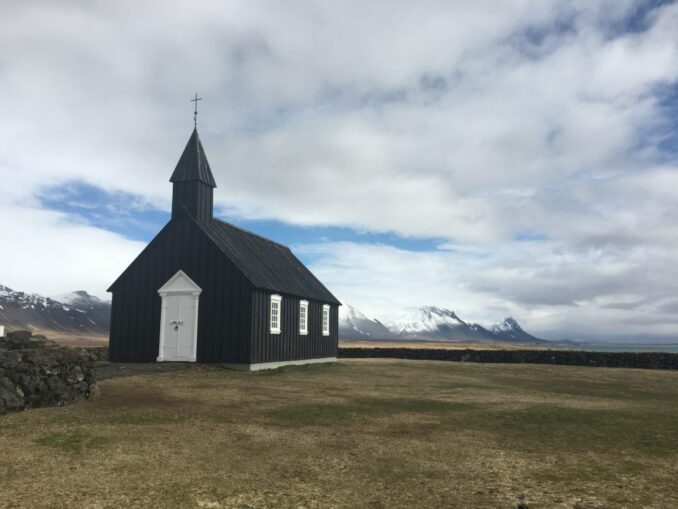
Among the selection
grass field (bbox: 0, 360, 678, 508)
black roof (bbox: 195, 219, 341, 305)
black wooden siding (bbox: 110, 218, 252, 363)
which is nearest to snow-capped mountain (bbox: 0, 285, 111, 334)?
black roof (bbox: 195, 219, 341, 305)

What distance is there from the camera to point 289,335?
31391mm

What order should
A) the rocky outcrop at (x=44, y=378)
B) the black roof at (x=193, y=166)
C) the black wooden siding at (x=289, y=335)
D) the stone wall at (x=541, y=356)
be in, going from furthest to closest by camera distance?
the stone wall at (x=541, y=356) < the black roof at (x=193, y=166) < the black wooden siding at (x=289, y=335) < the rocky outcrop at (x=44, y=378)

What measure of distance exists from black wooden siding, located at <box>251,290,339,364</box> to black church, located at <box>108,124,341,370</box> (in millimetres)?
57

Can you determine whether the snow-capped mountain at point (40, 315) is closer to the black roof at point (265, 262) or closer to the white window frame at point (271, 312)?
the black roof at point (265, 262)

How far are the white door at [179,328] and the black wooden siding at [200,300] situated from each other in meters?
0.49

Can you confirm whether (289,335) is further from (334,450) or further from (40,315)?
(40,315)

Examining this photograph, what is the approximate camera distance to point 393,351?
49156 mm

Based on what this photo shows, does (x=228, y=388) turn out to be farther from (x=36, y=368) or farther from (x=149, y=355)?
(x=149, y=355)

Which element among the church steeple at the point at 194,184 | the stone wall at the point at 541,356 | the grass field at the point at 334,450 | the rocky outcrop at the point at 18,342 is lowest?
the grass field at the point at 334,450

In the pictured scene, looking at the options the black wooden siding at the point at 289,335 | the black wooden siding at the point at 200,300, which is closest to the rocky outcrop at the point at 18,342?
the black wooden siding at the point at 200,300

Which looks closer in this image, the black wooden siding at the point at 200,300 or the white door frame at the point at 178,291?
the black wooden siding at the point at 200,300

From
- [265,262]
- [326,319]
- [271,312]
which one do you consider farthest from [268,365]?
[326,319]

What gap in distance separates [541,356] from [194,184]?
2828cm

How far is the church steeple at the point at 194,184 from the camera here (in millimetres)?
29938
